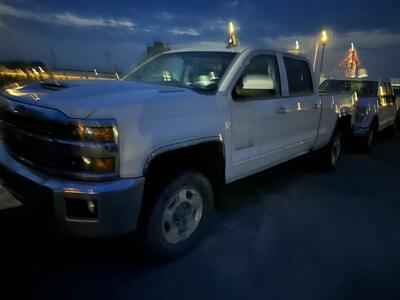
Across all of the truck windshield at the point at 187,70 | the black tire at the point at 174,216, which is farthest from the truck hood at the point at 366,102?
the black tire at the point at 174,216

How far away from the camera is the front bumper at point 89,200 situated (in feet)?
7.43

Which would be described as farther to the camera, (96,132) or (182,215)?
(182,215)

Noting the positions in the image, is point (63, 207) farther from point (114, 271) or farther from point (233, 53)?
point (233, 53)

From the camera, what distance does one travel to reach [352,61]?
41781mm

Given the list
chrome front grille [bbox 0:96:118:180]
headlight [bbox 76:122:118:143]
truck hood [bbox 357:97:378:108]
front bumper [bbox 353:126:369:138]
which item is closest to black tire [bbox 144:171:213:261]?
chrome front grille [bbox 0:96:118:180]

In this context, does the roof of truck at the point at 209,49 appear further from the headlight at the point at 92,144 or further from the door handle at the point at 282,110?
the headlight at the point at 92,144

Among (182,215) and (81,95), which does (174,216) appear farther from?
(81,95)

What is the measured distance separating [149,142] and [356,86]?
8.39 meters

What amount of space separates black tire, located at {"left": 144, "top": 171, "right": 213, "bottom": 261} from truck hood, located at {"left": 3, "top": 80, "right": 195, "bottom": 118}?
76cm

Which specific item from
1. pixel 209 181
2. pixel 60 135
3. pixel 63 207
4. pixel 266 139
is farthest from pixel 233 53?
pixel 63 207

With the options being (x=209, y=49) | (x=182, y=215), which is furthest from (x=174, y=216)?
(x=209, y=49)

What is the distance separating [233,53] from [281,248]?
84.3 inches

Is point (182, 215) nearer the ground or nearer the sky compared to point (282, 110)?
nearer the ground

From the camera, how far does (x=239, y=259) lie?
3061mm
